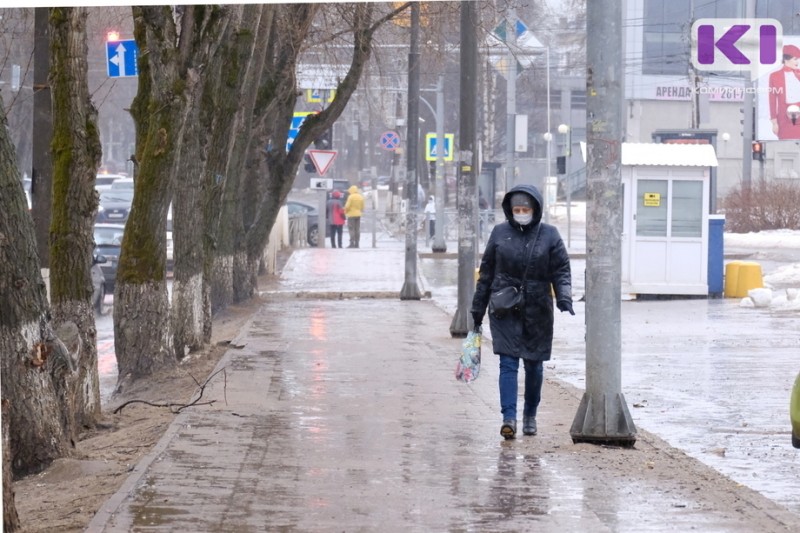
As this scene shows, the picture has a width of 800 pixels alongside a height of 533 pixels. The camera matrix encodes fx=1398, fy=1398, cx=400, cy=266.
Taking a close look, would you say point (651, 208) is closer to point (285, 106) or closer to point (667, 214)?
point (667, 214)

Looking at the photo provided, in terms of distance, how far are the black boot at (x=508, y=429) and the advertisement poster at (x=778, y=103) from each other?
33.5m

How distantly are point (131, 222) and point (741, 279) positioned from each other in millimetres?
12949

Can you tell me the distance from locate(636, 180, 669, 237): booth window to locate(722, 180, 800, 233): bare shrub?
72.3 feet

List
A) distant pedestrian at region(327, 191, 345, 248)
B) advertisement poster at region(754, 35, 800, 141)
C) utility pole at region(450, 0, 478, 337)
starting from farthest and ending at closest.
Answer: advertisement poster at region(754, 35, 800, 141) < distant pedestrian at region(327, 191, 345, 248) < utility pole at region(450, 0, 478, 337)

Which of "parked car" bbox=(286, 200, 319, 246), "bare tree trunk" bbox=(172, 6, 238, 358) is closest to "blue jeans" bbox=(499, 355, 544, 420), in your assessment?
"bare tree trunk" bbox=(172, 6, 238, 358)

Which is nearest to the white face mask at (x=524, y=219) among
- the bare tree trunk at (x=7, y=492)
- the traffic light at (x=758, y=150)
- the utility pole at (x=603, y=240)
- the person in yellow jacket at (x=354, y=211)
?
the utility pole at (x=603, y=240)

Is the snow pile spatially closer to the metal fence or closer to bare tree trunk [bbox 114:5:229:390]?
bare tree trunk [bbox 114:5:229:390]

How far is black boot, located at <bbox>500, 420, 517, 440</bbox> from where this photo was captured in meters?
9.37

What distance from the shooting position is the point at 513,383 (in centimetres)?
944

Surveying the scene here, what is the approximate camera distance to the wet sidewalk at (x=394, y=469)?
6.89m

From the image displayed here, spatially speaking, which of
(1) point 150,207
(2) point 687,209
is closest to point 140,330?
(1) point 150,207

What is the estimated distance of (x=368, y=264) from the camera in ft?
102

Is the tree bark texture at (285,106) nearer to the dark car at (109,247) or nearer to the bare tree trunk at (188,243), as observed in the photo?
the dark car at (109,247)

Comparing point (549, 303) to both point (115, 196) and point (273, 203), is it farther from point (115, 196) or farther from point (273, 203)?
point (115, 196)
